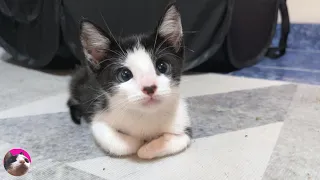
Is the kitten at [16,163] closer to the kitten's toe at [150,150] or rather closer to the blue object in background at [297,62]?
the kitten's toe at [150,150]

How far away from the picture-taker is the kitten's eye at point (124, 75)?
885 millimetres

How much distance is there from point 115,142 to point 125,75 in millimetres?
196

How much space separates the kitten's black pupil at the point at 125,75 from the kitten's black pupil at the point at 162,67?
0.08m

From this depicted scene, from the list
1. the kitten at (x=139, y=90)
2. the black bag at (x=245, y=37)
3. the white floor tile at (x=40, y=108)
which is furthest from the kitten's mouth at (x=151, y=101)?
the black bag at (x=245, y=37)

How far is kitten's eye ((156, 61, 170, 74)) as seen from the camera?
91 cm

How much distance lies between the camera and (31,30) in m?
1.76

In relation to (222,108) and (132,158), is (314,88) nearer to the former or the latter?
(222,108)

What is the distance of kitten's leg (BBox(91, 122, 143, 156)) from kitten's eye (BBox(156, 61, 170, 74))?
0.69 ft

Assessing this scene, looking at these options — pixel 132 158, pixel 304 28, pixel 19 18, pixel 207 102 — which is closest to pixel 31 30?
pixel 19 18

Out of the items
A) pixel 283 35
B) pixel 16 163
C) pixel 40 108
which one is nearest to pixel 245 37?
pixel 283 35

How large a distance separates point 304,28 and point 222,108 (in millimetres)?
1091

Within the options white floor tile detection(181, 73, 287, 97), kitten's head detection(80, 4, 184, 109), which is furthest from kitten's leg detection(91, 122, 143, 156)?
white floor tile detection(181, 73, 287, 97)

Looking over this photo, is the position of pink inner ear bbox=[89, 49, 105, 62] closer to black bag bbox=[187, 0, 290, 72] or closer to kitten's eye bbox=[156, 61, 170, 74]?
kitten's eye bbox=[156, 61, 170, 74]

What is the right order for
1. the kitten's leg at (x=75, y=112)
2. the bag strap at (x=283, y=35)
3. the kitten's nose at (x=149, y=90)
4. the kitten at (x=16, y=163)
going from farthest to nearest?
the bag strap at (x=283, y=35), the kitten's leg at (x=75, y=112), the kitten's nose at (x=149, y=90), the kitten at (x=16, y=163)
